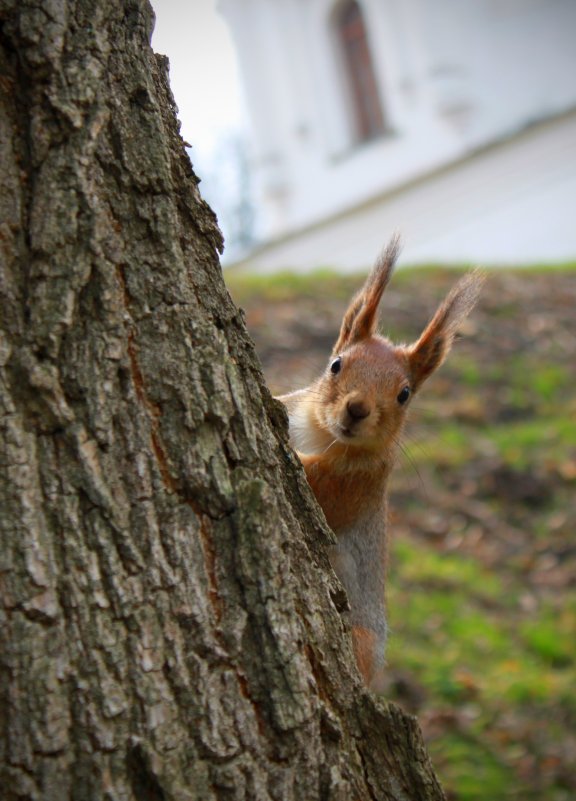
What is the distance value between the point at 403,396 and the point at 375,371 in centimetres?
10

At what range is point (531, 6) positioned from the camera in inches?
567

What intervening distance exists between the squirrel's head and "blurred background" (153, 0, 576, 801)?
0.99 feet

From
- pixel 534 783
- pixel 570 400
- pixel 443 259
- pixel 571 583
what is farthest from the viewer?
pixel 443 259

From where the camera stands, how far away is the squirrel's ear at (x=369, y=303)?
91.9 inches

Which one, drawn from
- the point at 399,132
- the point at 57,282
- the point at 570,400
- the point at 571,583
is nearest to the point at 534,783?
the point at 571,583

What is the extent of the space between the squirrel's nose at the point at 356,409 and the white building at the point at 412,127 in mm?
9928

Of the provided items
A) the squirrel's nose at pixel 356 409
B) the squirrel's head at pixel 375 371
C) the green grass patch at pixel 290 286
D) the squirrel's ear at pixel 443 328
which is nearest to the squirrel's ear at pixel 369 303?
the squirrel's head at pixel 375 371

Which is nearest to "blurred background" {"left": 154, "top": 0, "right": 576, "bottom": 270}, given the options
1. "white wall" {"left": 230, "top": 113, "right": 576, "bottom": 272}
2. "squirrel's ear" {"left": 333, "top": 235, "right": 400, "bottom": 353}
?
"white wall" {"left": 230, "top": 113, "right": 576, "bottom": 272}

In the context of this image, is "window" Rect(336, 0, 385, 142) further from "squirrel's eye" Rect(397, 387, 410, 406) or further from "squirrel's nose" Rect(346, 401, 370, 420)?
"squirrel's nose" Rect(346, 401, 370, 420)

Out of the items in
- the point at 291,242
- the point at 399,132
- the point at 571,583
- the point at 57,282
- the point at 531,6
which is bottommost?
the point at 57,282

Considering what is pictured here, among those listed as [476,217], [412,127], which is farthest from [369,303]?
[412,127]

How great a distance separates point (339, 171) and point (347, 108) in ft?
2.94

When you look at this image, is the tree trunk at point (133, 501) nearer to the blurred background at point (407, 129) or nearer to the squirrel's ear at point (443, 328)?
the squirrel's ear at point (443, 328)

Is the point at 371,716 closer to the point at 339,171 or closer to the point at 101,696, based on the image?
the point at 101,696
